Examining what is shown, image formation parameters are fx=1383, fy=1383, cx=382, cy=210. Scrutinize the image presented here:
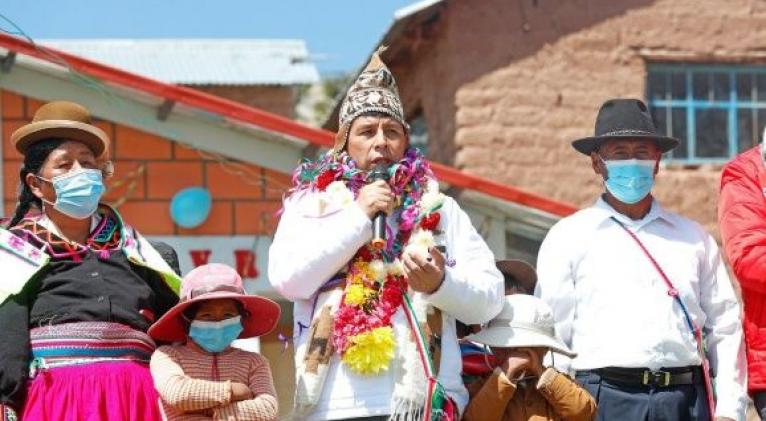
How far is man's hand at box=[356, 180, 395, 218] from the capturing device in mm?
4617

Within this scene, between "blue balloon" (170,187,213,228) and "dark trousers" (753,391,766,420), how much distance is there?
4285 mm

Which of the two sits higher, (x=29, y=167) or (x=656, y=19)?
(x=656, y=19)

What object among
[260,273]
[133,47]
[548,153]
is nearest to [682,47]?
[548,153]

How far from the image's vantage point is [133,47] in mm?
25406

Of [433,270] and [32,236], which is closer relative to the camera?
[433,270]

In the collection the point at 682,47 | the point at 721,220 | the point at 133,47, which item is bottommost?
the point at 721,220

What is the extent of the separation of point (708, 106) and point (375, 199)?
9.50m

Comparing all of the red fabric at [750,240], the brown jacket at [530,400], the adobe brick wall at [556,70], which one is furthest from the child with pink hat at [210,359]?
the adobe brick wall at [556,70]

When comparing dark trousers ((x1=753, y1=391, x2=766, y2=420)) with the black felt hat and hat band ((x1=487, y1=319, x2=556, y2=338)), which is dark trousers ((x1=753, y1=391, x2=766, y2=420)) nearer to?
hat band ((x1=487, y1=319, x2=556, y2=338))

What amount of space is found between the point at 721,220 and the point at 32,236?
266 centimetres

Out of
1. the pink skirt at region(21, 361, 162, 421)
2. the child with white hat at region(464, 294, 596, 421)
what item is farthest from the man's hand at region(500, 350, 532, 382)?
the pink skirt at region(21, 361, 162, 421)

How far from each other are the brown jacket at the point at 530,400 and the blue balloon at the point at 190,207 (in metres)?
4.06

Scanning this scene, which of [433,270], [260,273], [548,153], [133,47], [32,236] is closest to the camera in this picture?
[433,270]

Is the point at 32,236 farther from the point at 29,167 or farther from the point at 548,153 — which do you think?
the point at 548,153
